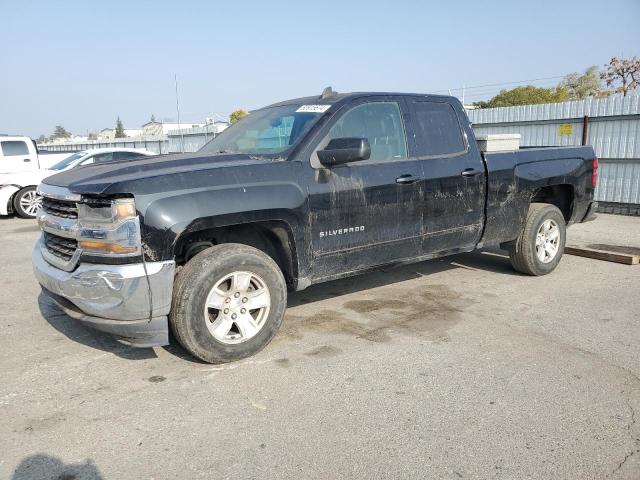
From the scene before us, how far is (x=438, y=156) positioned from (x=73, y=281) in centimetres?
318

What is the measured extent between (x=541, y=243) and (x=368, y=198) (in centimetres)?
267

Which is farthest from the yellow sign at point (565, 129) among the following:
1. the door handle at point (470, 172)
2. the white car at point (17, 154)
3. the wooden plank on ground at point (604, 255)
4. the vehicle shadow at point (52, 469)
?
the white car at point (17, 154)

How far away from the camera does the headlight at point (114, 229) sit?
3.09 m

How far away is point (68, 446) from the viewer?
2.65 metres

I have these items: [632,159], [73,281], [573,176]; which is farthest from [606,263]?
[73,281]

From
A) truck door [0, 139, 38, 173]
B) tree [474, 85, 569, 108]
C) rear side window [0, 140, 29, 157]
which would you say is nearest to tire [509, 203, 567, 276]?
truck door [0, 139, 38, 173]

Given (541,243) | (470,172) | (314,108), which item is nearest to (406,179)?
(470,172)

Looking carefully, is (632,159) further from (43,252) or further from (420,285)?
(43,252)

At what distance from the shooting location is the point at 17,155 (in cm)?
1302

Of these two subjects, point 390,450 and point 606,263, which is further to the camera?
point 606,263

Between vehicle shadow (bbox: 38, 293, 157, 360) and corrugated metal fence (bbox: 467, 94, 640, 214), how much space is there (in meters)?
8.15

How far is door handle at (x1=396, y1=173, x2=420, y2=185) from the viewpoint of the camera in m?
4.32

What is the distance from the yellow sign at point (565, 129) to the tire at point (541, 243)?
253 inches

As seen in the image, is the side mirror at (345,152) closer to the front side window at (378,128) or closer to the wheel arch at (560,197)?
the front side window at (378,128)
